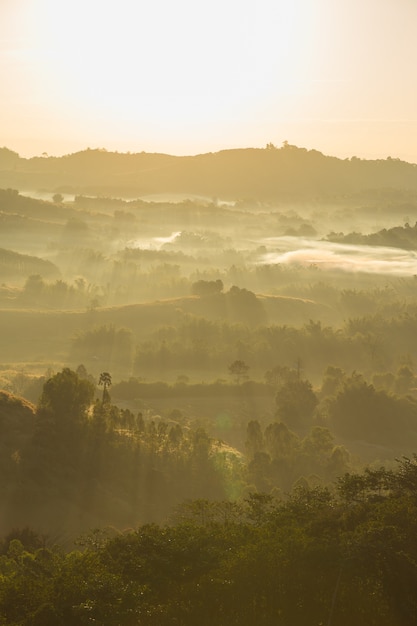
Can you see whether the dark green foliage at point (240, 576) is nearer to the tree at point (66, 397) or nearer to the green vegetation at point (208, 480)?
the green vegetation at point (208, 480)

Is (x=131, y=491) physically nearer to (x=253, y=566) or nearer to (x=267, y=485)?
(x=267, y=485)

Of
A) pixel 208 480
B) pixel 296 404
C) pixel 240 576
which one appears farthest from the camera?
pixel 296 404

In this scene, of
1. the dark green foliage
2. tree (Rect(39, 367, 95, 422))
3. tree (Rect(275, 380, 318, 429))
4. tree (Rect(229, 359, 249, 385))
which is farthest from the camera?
tree (Rect(229, 359, 249, 385))

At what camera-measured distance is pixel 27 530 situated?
69.4 meters

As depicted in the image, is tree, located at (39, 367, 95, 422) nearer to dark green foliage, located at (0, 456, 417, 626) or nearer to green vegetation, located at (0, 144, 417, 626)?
green vegetation, located at (0, 144, 417, 626)

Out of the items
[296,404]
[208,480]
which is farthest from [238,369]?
[208,480]

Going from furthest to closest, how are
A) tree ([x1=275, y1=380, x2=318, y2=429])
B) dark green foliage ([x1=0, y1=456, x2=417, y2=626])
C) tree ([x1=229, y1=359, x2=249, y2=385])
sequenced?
tree ([x1=229, y1=359, x2=249, y2=385]), tree ([x1=275, y1=380, x2=318, y2=429]), dark green foliage ([x1=0, y1=456, x2=417, y2=626])

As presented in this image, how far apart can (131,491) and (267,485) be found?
15.9m

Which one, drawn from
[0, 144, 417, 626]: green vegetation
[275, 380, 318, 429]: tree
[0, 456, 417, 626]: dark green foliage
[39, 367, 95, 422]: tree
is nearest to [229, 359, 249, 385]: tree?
[0, 144, 417, 626]: green vegetation

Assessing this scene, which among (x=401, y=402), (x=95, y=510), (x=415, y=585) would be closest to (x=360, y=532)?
(x=415, y=585)

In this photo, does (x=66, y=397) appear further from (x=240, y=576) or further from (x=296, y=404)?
(x=240, y=576)

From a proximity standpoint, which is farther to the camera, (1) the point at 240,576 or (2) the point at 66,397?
(2) the point at 66,397

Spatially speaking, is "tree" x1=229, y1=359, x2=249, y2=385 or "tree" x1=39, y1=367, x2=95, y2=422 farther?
"tree" x1=229, y1=359, x2=249, y2=385

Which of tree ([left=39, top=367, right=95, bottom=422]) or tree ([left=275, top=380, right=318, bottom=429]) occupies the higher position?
tree ([left=39, top=367, right=95, bottom=422])
